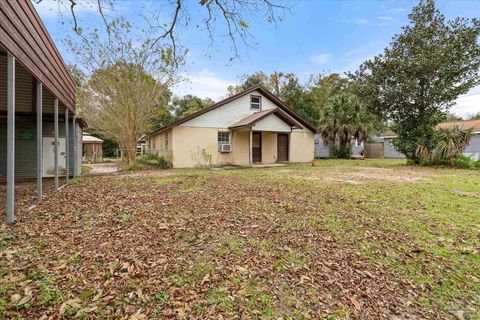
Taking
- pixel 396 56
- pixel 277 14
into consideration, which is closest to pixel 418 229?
pixel 277 14

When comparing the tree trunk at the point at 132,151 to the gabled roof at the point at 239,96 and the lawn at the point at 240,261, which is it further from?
the lawn at the point at 240,261

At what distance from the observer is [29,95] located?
314 inches

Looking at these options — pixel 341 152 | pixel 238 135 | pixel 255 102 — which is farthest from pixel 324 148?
pixel 238 135

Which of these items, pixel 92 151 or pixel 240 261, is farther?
pixel 92 151

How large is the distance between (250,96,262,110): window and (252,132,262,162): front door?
188 centimetres

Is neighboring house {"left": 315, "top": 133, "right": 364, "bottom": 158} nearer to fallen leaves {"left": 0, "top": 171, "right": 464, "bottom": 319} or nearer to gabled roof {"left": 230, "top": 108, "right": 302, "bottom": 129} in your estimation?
gabled roof {"left": 230, "top": 108, "right": 302, "bottom": 129}

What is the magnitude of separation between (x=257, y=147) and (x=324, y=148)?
1133 centimetres

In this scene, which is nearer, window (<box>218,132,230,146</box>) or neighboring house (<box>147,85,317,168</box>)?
neighboring house (<box>147,85,317,168</box>)

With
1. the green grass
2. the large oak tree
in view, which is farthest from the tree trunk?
the large oak tree

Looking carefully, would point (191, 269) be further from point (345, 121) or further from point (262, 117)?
point (345, 121)

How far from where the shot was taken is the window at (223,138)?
1716cm

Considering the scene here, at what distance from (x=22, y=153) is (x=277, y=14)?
11358 mm

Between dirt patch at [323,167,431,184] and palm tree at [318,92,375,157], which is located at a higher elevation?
palm tree at [318,92,375,157]

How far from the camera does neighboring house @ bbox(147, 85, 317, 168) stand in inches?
622
